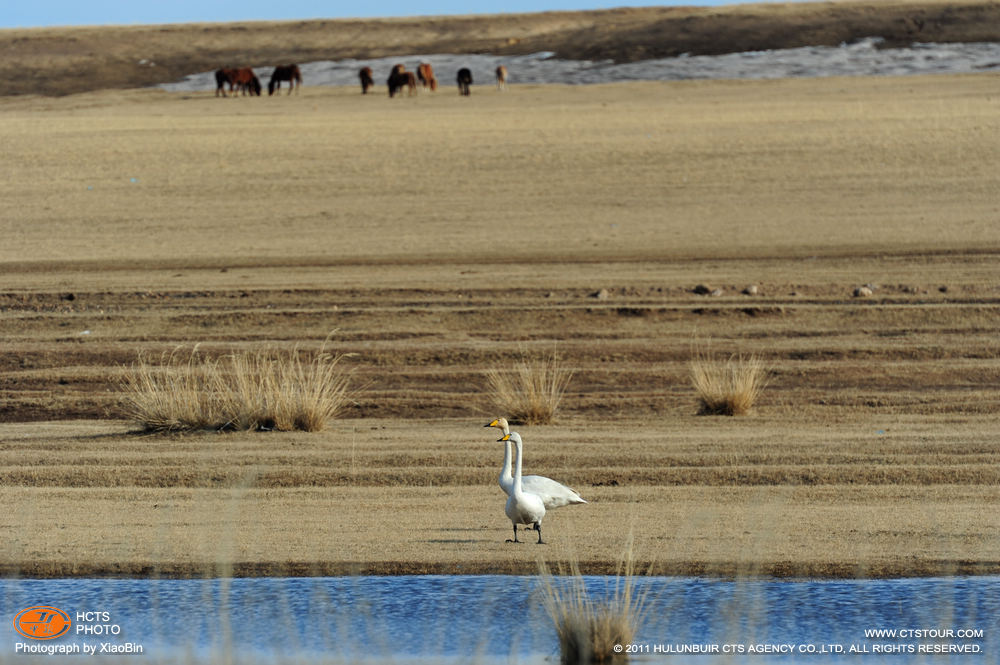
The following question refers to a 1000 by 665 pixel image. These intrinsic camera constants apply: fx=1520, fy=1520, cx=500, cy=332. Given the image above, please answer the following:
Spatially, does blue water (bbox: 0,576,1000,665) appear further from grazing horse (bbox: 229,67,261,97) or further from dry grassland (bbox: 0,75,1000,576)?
grazing horse (bbox: 229,67,261,97)

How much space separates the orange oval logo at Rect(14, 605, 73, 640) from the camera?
7387 millimetres

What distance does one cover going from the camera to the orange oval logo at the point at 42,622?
739cm

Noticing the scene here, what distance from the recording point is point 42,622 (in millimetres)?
7539

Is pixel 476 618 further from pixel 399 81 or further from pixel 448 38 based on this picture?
pixel 448 38

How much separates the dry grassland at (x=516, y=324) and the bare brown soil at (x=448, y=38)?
2947cm

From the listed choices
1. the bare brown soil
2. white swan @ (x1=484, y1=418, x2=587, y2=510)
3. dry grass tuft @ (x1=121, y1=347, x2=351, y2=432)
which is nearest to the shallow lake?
the bare brown soil

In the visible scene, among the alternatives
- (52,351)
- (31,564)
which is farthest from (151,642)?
(52,351)

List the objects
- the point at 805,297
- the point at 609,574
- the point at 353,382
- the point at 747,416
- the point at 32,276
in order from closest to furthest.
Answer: the point at 609,574
the point at 747,416
the point at 353,382
the point at 805,297
the point at 32,276

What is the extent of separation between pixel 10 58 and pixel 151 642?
238 ft

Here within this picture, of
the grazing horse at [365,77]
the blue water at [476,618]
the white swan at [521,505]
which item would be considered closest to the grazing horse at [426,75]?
the grazing horse at [365,77]

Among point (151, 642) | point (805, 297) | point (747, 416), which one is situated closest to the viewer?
point (151, 642)

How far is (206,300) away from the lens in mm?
19516

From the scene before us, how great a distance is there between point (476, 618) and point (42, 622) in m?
2.15

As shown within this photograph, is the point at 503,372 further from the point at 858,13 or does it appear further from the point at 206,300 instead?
the point at 858,13
